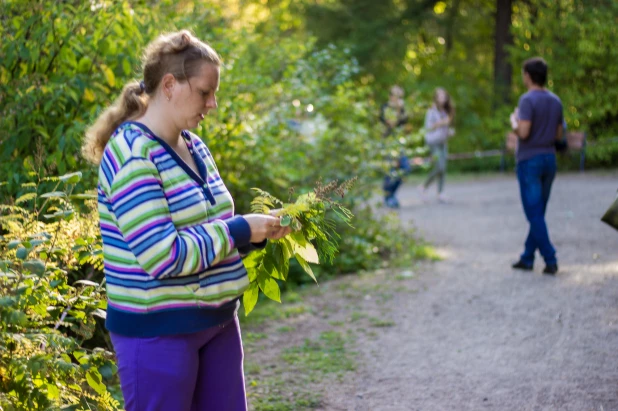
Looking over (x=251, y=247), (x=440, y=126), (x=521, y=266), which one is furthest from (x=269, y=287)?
(x=440, y=126)

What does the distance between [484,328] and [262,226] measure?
3906 mm

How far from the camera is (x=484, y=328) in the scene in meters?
6.11

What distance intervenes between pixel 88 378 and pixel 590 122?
59.8ft

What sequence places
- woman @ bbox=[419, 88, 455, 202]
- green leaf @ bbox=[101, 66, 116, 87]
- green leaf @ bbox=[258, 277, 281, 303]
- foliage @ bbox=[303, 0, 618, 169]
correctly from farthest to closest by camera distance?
foliage @ bbox=[303, 0, 618, 169]
woman @ bbox=[419, 88, 455, 202]
green leaf @ bbox=[101, 66, 116, 87]
green leaf @ bbox=[258, 277, 281, 303]

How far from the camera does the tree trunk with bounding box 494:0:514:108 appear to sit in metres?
21.3

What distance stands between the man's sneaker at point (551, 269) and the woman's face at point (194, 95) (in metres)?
5.75

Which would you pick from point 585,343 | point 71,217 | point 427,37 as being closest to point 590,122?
point 427,37

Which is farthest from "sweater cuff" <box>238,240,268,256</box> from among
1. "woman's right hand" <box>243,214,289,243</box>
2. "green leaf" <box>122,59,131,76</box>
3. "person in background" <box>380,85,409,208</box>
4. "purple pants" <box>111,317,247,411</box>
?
"person in background" <box>380,85,409,208</box>

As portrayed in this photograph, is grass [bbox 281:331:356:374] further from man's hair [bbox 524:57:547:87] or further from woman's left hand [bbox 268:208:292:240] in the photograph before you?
man's hair [bbox 524:57:547:87]

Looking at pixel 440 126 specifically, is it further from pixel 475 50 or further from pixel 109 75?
pixel 475 50

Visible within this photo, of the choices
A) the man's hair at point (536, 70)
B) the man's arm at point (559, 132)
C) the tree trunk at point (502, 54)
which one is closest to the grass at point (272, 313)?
the man's arm at point (559, 132)

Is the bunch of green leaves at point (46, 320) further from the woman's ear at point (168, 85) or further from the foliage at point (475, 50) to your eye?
the foliage at point (475, 50)

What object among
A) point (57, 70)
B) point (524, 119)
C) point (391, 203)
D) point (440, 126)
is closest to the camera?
point (57, 70)

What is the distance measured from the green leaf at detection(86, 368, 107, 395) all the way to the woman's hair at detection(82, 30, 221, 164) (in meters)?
0.96
